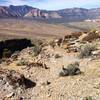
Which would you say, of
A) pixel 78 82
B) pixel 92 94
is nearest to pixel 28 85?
pixel 78 82

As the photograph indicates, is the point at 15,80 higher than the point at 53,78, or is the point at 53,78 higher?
the point at 15,80

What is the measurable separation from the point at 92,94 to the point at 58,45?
15542 mm

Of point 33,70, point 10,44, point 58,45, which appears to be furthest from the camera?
point 10,44

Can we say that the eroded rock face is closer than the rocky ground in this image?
No

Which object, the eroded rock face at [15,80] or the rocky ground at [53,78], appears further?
the eroded rock face at [15,80]

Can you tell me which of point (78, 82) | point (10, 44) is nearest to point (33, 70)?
point (78, 82)

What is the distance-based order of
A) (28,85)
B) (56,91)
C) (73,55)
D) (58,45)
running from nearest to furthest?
(56,91) < (28,85) < (73,55) < (58,45)

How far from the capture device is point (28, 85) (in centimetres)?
1528

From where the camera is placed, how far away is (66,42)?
96.0 ft

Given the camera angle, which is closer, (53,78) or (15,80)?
(15,80)

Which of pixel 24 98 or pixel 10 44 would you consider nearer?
pixel 24 98

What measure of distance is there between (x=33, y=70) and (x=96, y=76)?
3.79 metres

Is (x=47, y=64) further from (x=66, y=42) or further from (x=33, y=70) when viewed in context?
(x=66, y=42)

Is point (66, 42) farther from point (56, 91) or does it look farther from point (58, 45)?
→ point (56, 91)
